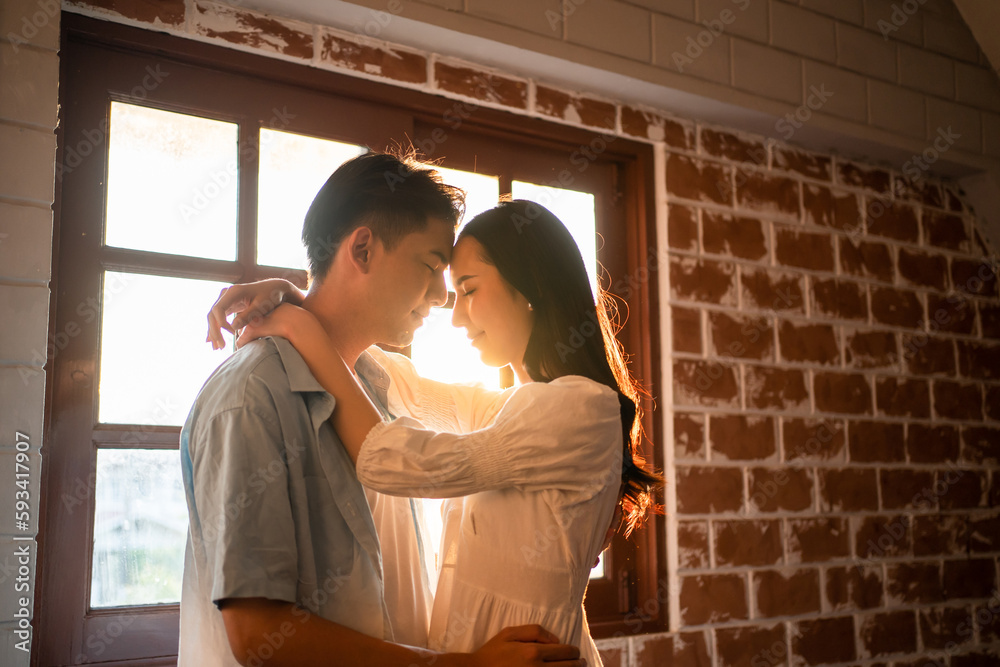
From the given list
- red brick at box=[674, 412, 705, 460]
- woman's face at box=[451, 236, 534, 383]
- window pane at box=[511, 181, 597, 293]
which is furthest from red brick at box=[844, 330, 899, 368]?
woman's face at box=[451, 236, 534, 383]

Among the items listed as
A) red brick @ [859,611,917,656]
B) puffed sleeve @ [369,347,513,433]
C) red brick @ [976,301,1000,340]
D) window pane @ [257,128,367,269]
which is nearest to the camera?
puffed sleeve @ [369,347,513,433]

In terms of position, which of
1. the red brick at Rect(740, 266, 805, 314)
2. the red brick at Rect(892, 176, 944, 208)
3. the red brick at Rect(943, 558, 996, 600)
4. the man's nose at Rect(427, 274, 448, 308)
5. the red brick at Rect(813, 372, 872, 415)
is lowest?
the red brick at Rect(943, 558, 996, 600)

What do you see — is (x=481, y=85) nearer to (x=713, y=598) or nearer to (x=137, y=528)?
(x=137, y=528)

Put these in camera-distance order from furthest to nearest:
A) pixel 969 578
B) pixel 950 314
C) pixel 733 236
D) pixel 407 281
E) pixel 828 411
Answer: pixel 950 314 → pixel 969 578 → pixel 828 411 → pixel 733 236 → pixel 407 281

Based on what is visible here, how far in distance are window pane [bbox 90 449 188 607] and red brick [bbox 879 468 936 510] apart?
2.24 m

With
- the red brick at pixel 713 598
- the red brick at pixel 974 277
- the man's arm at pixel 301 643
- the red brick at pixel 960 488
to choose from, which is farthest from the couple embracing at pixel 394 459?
the red brick at pixel 974 277

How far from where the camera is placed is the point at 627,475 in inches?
63.0

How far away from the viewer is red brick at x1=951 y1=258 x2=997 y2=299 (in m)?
3.14

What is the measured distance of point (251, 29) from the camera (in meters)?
2.02

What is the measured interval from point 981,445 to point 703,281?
1.37 metres

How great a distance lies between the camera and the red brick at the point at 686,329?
8.32 feet

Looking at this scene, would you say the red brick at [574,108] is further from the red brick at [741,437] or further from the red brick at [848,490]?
the red brick at [848,490]

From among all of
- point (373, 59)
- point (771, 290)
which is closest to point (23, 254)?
point (373, 59)

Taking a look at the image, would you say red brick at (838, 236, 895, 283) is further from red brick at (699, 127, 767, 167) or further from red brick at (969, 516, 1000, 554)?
→ red brick at (969, 516, 1000, 554)
